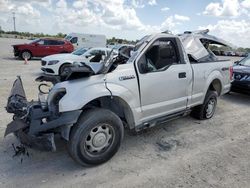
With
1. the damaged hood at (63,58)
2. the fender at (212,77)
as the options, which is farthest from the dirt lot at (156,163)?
the damaged hood at (63,58)

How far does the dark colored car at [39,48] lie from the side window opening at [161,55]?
50.7 ft

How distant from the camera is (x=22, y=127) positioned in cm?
332

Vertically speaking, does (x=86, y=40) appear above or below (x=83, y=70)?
above

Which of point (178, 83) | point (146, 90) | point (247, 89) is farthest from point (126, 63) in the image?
point (247, 89)

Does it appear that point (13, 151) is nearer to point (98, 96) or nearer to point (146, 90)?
point (98, 96)

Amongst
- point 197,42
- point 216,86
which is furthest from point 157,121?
point 216,86

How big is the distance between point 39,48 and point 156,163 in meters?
16.7

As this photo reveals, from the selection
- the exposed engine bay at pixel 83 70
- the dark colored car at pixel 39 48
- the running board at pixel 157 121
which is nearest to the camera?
the exposed engine bay at pixel 83 70

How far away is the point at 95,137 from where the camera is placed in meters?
3.55

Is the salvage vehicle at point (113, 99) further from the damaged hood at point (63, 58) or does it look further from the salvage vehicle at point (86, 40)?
the salvage vehicle at point (86, 40)

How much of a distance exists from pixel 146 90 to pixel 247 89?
481cm

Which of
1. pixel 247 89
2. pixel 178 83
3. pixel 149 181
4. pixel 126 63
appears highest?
pixel 126 63

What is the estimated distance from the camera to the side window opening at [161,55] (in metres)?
4.40

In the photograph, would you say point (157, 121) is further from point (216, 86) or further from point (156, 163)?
point (216, 86)
